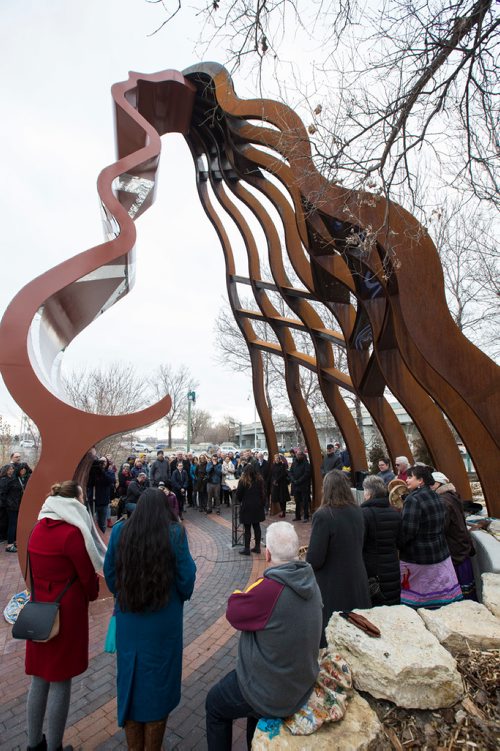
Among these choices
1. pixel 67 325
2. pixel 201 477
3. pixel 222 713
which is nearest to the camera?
pixel 222 713

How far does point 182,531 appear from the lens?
2.51 m

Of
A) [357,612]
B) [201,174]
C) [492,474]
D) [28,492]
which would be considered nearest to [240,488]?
[28,492]

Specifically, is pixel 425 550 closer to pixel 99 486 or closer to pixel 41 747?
pixel 41 747

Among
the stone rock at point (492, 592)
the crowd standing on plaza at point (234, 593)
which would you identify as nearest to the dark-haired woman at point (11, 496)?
the crowd standing on plaza at point (234, 593)

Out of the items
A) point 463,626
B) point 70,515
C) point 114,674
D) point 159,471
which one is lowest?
point 114,674

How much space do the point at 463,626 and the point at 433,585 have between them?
65 cm

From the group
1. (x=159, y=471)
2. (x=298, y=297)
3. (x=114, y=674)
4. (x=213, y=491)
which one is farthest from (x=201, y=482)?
(x=114, y=674)

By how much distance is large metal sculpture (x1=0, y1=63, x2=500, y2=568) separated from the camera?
5.60m

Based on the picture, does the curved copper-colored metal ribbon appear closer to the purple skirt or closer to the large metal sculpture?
the large metal sculpture

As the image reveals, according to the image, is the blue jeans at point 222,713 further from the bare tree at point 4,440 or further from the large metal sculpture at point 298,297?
the bare tree at point 4,440

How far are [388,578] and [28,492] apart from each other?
482 centimetres

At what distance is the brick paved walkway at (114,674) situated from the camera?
2.87 metres

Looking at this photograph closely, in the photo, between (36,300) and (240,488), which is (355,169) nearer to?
(36,300)

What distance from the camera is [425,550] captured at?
3.46 meters
